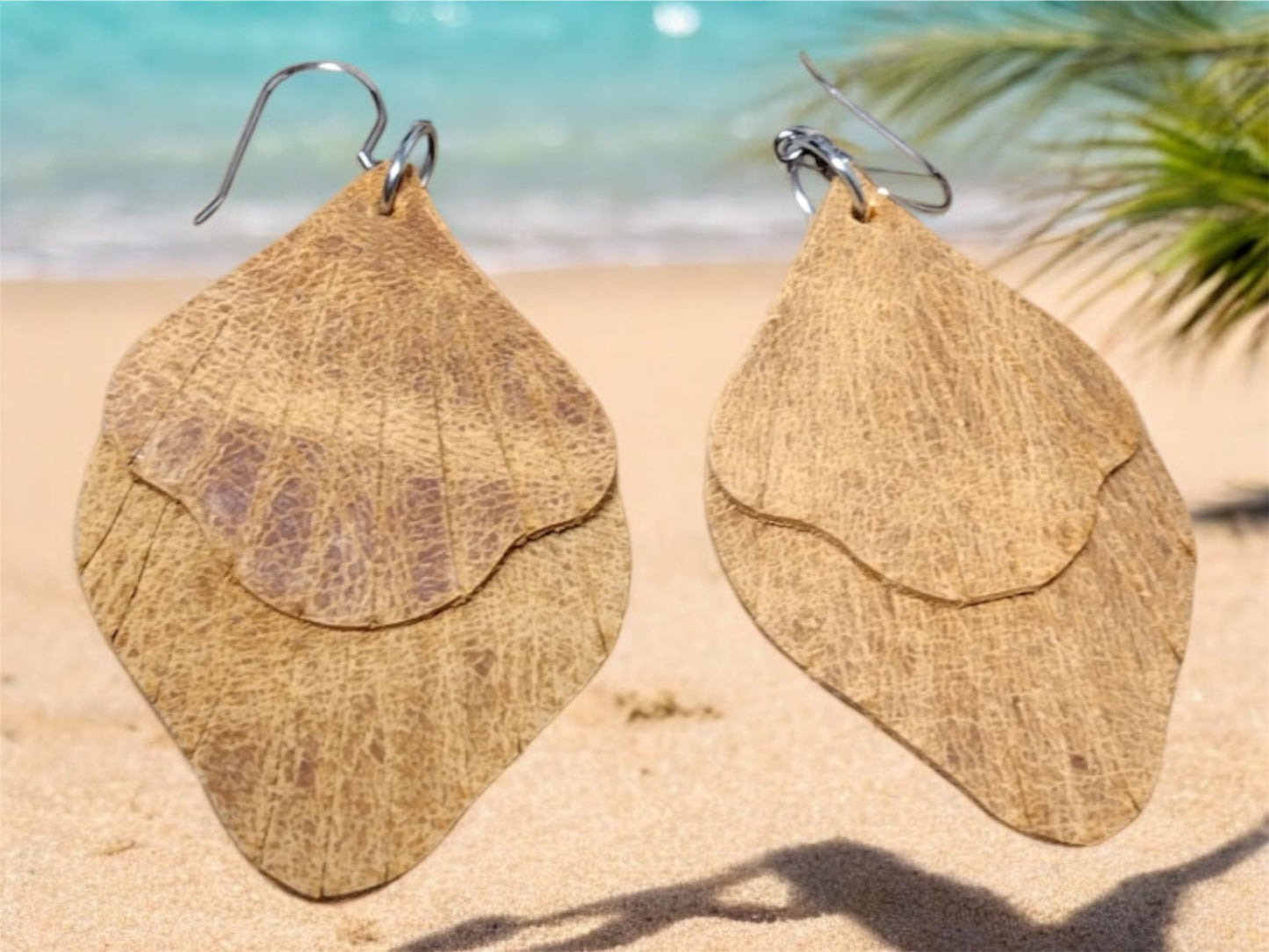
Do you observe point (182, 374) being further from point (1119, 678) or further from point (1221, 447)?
point (1221, 447)

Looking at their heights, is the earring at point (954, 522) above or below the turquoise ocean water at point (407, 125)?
above

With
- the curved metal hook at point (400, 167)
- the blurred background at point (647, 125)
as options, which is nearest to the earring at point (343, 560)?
the curved metal hook at point (400, 167)

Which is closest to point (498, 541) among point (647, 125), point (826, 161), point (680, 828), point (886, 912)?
point (826, 161)

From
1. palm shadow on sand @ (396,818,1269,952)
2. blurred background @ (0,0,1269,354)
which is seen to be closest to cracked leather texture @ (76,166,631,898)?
palm shadow on sand @ (396,818,1269,952)

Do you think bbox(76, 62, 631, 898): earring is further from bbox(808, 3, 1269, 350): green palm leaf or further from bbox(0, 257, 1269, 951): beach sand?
bbox(808, 3, 1269, 350): green palm leaf

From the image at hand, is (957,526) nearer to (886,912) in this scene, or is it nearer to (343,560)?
(343,560)

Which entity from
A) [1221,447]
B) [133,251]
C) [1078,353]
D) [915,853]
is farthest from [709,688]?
[133,251]

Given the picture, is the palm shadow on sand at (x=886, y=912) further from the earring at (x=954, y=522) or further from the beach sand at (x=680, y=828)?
the earring at (x=954, y=522)
